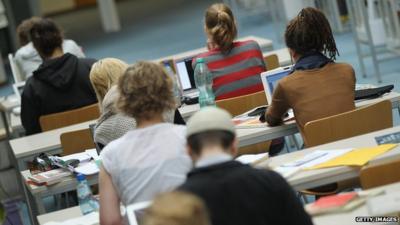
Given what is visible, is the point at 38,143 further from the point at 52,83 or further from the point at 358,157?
the point at 358,157

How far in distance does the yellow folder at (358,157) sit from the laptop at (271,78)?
146 cm

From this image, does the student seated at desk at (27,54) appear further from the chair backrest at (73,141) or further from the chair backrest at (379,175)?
the chair backrest at (379,175)

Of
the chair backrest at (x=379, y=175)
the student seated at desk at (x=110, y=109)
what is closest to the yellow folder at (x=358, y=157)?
the chair backrest at (x=379, y=175)

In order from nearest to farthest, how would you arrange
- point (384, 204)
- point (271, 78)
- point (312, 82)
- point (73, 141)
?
point (384, 204), point (312, 82), point (271, 78), point (73, 141)

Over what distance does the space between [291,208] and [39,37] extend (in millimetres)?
4851

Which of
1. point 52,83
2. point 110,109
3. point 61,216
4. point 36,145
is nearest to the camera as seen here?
point 61,216

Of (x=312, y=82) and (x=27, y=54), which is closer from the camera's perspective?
(x=312, y=82)

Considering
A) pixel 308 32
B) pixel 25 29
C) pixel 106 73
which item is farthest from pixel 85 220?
pixel 25 29

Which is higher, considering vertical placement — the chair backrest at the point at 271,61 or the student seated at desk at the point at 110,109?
the student seated at desk at the point at 110,109

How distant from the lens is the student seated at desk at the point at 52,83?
296 inches

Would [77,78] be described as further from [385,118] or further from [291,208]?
[291,208]

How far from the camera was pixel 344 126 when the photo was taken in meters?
5.06

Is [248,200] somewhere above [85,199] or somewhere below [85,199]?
above

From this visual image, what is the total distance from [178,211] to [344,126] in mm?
2883
